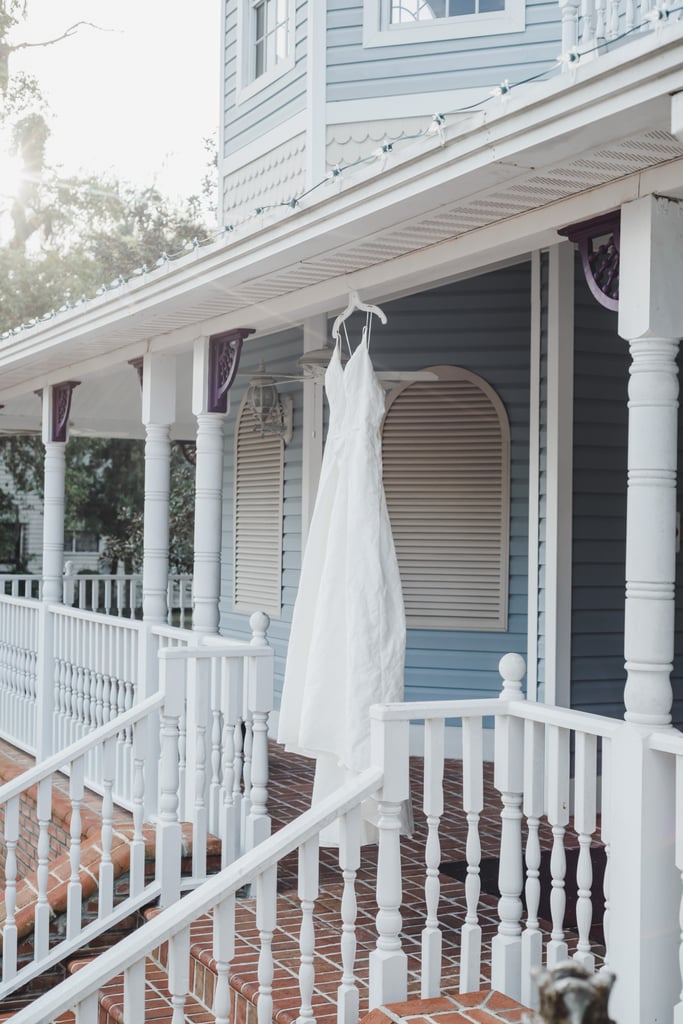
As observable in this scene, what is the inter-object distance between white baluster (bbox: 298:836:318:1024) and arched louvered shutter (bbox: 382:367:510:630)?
12.3ft

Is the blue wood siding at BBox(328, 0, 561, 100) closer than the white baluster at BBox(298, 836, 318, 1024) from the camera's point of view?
No

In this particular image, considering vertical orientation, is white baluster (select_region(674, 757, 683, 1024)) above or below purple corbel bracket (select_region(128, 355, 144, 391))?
below

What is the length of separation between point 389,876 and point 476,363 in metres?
4.21

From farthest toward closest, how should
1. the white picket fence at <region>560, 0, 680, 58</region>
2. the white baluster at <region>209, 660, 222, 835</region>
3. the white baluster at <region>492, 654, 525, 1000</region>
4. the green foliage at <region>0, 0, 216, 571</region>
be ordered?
the green foliage at <region>0, 0, 216, 571</region> → the white picket fence at <region>560, 0, 680, 58</region> → the white baluster at <region>209, 660, 222, 835</region> → the white baluster at <region>492, 654, 525, 1000</region>

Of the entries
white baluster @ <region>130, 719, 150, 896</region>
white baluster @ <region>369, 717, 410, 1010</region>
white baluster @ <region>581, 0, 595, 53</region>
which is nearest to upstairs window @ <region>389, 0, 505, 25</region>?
white baluster @ <region>581, 0, 595, 53</region>

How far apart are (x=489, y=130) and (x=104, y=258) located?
26.8m

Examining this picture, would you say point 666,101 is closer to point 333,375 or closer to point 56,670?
point 333,375

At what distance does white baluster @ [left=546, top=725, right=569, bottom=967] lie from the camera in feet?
11.6

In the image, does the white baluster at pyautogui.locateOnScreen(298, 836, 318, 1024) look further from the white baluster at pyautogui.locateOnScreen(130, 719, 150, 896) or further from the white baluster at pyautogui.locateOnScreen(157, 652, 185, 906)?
the white baluster at pyautogui.locateOnScreen(130, 719, 150, 896)

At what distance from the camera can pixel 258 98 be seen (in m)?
8.96

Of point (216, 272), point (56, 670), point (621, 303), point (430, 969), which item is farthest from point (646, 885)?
point (56, 670)

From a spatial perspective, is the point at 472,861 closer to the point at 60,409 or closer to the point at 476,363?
the point at 476,363

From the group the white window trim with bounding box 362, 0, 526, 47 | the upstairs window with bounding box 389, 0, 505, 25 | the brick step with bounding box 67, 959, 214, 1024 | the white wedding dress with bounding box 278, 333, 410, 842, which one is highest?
the upstairs window with bounding box 389, 0, 505, 25

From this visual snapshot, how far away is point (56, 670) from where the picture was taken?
7.53 m
